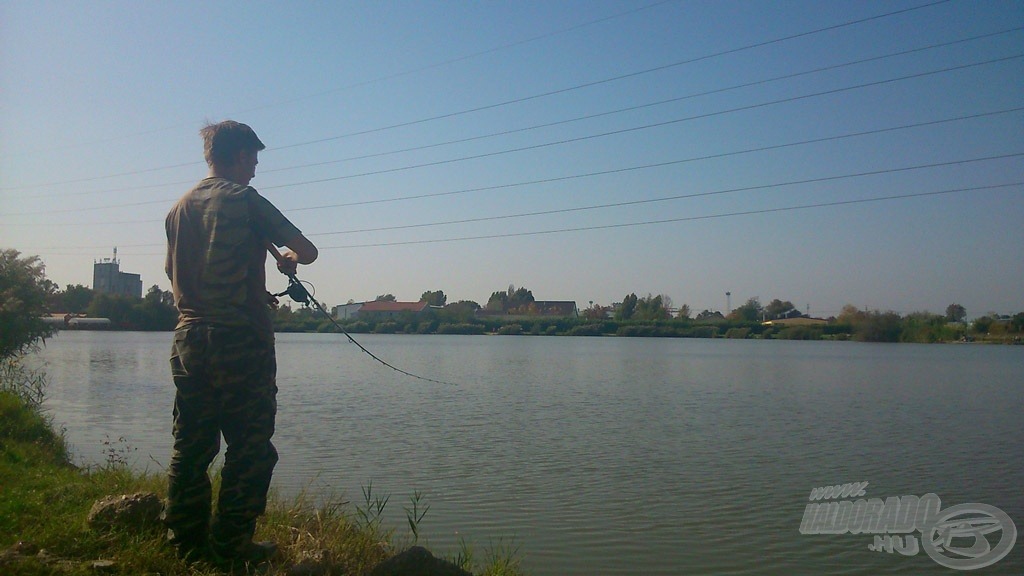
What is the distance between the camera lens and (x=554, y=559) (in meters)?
7.48

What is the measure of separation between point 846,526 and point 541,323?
77.6 meters

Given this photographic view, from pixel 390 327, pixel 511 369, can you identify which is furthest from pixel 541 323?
pixel 511 369

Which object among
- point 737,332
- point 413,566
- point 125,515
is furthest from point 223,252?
point 737,332

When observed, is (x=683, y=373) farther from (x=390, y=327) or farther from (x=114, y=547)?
(x=390, y=327)

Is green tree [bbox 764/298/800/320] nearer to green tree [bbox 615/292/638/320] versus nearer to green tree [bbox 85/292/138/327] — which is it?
green tree [bbox 615/292/638/320]

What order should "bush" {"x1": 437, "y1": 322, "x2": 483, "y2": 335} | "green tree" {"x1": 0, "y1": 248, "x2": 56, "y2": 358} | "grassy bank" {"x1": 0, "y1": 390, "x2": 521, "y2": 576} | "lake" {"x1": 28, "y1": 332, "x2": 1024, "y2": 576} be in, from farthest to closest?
"bush" {"x1": 437, "y1": 322, "x2": 483, "y2": 335}, "green tree" {"x1": 0, "y1": 248, "x2": 56, "y2": 358}, "lake" {"x1": 28, "y1": 332, "x2": 1024, "y2": 576}, "grassy bank" {"x1": 0, "y1": 390, "x2": 521, "y2": 576}

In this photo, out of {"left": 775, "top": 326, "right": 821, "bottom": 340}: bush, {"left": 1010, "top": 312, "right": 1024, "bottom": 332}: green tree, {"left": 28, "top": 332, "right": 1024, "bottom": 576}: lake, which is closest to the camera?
{"left": 28, "top": 332, "right": 1024, "bottom": 576}: lake

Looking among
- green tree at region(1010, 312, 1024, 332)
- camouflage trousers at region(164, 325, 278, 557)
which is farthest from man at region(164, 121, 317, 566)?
green tree at region(1010, 312, 1024, 332)

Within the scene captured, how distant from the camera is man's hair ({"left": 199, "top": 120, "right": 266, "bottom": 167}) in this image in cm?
483

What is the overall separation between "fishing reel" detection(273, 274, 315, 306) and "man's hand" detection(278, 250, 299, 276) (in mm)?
73

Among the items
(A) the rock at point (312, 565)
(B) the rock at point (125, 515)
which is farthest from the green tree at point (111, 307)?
(A) the rock at point (312, 565)

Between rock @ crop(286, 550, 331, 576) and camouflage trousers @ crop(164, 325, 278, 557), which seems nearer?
camouflage trousers @ crop(164, 325, 278, 557)

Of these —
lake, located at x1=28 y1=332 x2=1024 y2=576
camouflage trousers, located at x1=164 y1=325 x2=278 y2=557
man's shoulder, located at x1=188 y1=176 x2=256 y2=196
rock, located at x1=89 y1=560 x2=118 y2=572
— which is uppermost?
man's shoulder, located at x1=188 y1=176 x2=256 y2=196

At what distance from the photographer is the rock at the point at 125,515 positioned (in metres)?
4.84
